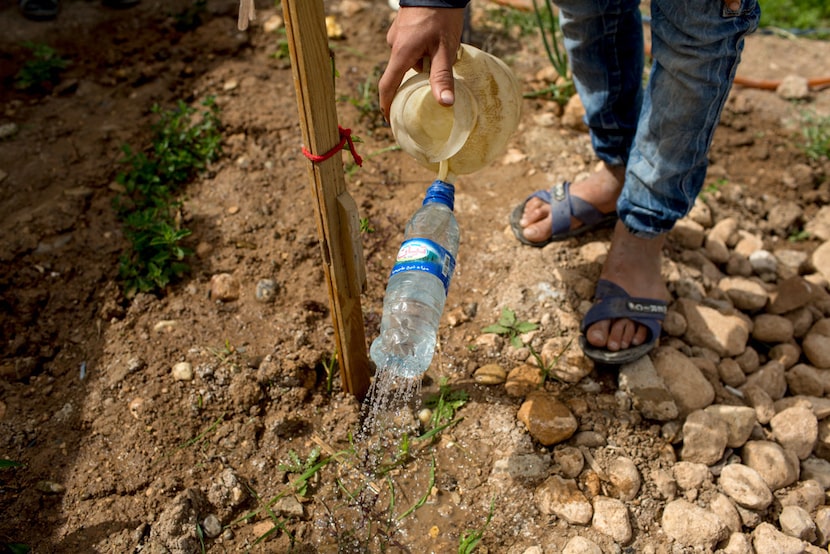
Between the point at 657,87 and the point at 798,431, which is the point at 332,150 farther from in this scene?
the point at 798,431

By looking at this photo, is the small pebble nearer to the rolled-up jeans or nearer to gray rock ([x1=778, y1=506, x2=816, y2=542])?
the rolled-up jeans

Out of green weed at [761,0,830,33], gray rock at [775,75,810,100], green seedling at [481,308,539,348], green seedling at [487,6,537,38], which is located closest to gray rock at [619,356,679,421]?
green seedling at [481,308,539,348]

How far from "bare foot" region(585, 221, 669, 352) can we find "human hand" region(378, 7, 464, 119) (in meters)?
1.02

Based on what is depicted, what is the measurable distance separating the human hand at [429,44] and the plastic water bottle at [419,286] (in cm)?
31

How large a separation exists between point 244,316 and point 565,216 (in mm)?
1209

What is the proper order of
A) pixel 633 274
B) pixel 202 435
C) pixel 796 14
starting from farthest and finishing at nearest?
pixel 796 14, pixel 633 274, pixel 202 435

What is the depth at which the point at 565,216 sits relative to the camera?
244cm

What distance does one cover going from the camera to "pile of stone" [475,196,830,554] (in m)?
1.82

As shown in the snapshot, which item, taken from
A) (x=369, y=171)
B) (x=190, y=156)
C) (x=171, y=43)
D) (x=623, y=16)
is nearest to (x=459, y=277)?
(x=369, y=171)

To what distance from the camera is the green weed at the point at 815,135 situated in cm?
302

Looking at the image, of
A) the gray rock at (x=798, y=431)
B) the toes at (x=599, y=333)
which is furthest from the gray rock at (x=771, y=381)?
the toes at (x=599, y=333)

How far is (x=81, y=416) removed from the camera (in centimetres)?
199

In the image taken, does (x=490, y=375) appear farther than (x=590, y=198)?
No

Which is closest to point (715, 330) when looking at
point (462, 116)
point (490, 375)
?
point (490, 375)
